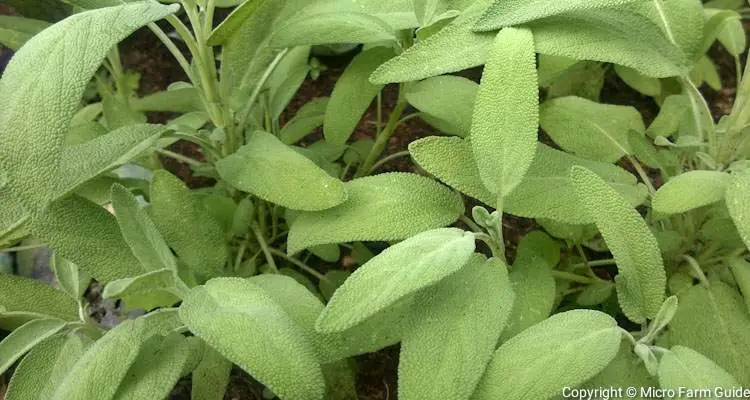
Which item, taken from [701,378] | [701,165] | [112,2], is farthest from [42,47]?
[701,165]

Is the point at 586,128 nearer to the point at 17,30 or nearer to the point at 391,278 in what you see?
the point at 391,278

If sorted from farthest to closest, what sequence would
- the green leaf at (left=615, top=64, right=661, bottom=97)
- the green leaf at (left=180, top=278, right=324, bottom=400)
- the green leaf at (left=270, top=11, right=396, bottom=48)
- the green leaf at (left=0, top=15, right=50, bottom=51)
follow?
1. the green leaf at (left=615, top=64, right=661, bottom=97)
2. the green leaf at (left=0, top=15, right=50, bottom=51)
3. the green leaf at (left=270, top=11, right=396, bottom=48)
4. the green leaf at (left=180, top=278, right=324, bottom=400)

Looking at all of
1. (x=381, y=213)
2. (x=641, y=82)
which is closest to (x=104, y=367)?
(x=381, y=213)

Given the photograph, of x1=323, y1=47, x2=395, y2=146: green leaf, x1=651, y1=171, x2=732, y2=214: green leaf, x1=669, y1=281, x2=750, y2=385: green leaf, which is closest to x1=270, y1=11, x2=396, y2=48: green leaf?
x1=323, y1=47, x2=395, y2=146: green leaf

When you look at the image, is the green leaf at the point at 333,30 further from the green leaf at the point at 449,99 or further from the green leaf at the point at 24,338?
the green leaf at the point at 24,338

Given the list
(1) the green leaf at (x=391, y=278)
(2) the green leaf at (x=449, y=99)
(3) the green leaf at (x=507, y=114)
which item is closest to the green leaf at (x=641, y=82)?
(2) the green leaf at (x=449, y=99)

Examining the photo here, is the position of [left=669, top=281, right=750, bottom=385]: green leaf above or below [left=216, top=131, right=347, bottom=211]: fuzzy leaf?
below

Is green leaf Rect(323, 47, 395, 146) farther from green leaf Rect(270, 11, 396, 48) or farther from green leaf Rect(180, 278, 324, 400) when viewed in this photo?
green leaf Rect(180, 278, 324, 400)
